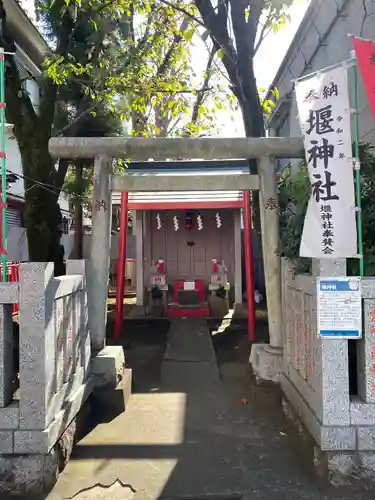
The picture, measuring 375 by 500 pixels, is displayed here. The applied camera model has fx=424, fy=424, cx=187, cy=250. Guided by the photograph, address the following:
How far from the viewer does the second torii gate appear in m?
5.54

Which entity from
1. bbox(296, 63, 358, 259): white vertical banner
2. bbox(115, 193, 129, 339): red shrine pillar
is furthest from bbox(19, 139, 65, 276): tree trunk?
bbox(296, 63, 358, 259): white vertical banner

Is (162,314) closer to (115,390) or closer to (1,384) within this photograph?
(115,390)

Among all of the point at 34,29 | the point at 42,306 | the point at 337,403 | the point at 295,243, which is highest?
the point at 34,29

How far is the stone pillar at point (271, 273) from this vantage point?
5.50 metres

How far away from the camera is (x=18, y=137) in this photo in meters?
8.27

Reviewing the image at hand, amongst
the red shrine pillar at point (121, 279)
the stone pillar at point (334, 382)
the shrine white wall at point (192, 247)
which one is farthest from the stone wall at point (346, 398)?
the shrine white wall at point (192, 247)

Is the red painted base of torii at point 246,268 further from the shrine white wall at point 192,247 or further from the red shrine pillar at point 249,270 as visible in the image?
the shrine white wall at point 192,247

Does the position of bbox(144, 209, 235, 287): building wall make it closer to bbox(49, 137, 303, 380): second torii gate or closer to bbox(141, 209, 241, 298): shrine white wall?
bbox(141, 209, 241, 298): shrine white wall

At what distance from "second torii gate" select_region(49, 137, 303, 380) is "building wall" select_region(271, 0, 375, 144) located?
121 cm

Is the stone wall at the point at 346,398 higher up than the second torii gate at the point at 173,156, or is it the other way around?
the second torii gate at the point at 173,156

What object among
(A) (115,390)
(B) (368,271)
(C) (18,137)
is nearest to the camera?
(B) (368,271)

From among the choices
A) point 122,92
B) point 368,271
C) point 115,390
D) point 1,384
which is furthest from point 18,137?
point 368,271

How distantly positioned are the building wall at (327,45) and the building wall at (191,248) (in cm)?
355

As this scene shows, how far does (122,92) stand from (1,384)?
6853 millimetres
